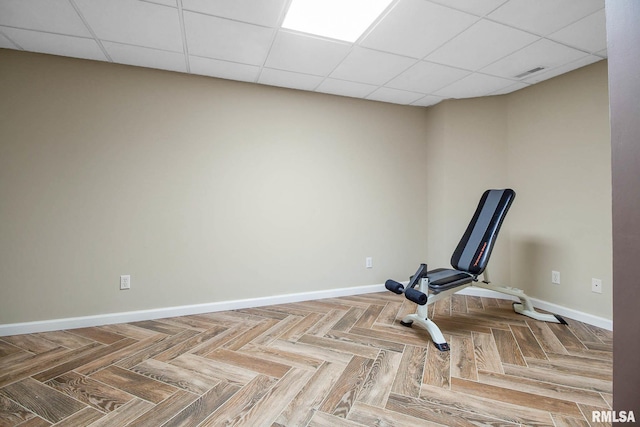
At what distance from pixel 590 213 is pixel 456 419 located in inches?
91.7

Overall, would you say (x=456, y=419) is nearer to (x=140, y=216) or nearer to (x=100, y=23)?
(x=140, y=216)

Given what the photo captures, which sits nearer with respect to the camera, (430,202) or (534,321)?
(534,321)

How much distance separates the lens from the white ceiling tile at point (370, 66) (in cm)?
237

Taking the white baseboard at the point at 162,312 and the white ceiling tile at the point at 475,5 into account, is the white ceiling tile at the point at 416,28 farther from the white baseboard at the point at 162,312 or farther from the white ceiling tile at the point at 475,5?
the white baseboard at the point at 162,312

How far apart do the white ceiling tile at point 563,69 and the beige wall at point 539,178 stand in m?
0.07

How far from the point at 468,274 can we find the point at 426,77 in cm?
188

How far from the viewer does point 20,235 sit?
2252mm

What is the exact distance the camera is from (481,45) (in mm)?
2189

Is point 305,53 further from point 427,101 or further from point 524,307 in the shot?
point 524,307

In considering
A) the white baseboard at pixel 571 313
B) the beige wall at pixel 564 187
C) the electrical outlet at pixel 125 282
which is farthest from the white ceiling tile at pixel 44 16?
the white baseboard at pixel 571 313

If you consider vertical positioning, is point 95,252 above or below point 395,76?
below

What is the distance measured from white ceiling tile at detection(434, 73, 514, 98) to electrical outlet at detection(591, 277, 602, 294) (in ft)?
6.54

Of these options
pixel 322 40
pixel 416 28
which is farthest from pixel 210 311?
pixel 416 28

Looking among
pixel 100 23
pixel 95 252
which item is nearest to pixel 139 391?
pixel 95 252
